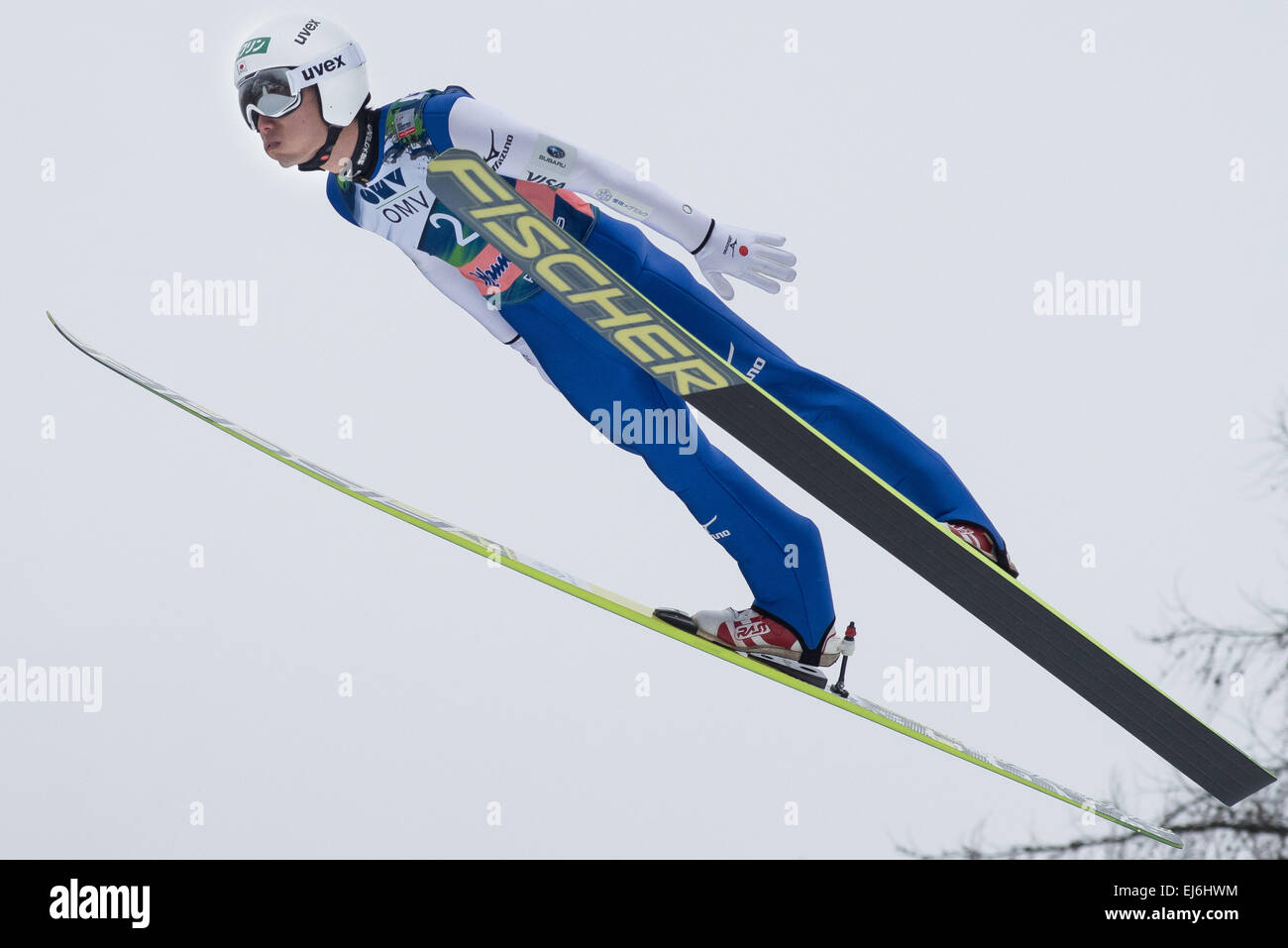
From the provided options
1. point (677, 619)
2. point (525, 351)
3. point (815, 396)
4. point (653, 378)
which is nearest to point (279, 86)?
point (525, 351)

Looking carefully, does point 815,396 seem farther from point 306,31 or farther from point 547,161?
point 306,31

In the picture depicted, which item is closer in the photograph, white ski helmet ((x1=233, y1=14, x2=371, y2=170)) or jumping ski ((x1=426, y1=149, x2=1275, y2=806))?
jumping ski ((x1=426, y1=149, x2=1275, y2=806))

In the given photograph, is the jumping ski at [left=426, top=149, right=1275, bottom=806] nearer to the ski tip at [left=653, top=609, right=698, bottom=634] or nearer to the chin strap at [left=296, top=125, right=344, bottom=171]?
the chin strap at [left=296, top=125, right=344, bottom=171]

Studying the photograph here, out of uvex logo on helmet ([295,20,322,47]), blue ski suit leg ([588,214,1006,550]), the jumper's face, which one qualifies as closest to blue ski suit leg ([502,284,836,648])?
blue ski suit leg ([588,214,1006,550])

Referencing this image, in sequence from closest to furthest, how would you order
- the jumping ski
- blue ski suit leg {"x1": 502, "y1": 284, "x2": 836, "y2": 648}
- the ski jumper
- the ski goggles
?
the jumping ski
the ski goggles
the ski jumper
blue ski suit leg {"x1": 502, "y1": 284, "x2": 836, "y2": 648}

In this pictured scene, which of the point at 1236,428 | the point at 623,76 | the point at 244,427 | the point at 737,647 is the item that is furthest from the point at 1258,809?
the point at 244,427

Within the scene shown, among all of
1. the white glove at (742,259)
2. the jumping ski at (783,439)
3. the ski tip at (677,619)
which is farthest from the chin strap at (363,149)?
the ski tip at (677,619)

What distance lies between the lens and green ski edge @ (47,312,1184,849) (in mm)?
2949

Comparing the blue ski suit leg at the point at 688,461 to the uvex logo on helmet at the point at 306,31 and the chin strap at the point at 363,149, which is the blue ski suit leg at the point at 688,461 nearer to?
the chin strap at the point at 363,149

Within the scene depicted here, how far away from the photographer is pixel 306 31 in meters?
2.66

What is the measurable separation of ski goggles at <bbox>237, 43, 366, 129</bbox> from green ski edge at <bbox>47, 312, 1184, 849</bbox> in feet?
2.75

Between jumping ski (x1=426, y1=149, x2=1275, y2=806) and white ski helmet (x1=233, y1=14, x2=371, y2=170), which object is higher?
white ski helmet (x1=233, y1=14, x2=371, y2=170)

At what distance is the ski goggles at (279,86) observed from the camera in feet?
8.58

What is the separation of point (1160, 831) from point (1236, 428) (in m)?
2.35
